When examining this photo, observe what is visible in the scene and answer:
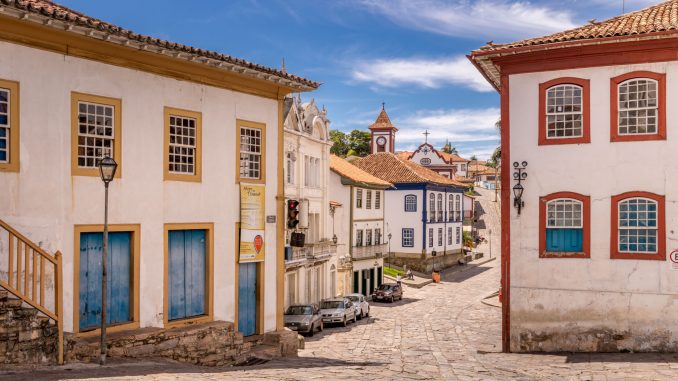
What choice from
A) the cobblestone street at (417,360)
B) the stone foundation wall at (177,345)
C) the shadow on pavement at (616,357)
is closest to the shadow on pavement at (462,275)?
the cobblestone street at (417,360)

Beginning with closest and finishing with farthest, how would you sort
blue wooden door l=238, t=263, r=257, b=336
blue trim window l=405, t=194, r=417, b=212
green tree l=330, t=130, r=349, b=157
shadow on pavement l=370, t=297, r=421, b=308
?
blue wooden door l=238, t=263, r=257, b=336 < shadow on pavement l=370, t=297, r=421, b=308 < blue trim window l=405, t=194, r=417, b=212 < green tree l=330, t=130, r=349, b=157

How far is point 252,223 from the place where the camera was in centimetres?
1659

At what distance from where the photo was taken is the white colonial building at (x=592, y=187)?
16.8 metres

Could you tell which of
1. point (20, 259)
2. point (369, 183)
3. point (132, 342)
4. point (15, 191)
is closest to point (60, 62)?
point (15, 191)

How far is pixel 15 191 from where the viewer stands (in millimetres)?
11820

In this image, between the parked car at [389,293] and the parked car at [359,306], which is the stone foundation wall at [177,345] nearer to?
the parked car at [359,306]

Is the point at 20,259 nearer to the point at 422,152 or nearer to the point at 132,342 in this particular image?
the point at 132,342

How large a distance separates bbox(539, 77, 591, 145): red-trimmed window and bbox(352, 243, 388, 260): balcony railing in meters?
23.8

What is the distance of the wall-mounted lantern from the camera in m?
18.0

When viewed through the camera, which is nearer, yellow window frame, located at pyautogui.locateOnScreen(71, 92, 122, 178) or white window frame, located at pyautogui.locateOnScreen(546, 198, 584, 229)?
yellow window frame, located at pyautogui.locateOnScreen(71, 92, 122, 178)

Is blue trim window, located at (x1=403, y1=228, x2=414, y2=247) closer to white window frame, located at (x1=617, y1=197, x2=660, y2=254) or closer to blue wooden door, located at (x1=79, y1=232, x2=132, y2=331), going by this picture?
white window frame, located at (x1=617, y1=197, x2=660, y2=254)

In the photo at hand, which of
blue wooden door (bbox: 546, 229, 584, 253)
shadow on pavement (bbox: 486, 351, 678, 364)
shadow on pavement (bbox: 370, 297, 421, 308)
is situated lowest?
shadow on pavement (bbox: 370, 297, 421, 308)

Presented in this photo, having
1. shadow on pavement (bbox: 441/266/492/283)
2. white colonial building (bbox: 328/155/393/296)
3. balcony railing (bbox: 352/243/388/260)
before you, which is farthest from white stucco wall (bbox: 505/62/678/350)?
shadow on pavement (bbox: 441/266/492/283)

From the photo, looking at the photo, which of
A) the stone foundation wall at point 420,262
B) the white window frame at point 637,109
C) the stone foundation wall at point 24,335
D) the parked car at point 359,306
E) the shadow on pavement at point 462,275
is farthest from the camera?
the stone foundation wall at point 420,262
